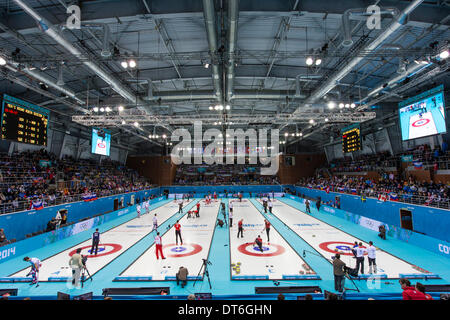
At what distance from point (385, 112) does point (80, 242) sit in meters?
32.6

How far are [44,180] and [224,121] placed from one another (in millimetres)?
18504

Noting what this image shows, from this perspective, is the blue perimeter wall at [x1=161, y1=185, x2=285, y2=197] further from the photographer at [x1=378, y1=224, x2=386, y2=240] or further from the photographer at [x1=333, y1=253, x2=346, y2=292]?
the photographer at [x1=333, y1=253, x2=346, y2=292]

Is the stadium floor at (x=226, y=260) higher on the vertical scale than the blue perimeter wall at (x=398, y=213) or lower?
lower

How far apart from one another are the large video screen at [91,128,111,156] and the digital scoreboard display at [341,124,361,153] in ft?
86.2

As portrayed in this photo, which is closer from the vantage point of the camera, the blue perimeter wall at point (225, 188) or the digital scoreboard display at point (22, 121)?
the digital scoreboard display at point (22, 121)

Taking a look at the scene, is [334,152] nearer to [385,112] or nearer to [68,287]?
[385,112]

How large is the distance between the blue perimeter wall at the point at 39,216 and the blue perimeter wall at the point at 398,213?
2519 cm

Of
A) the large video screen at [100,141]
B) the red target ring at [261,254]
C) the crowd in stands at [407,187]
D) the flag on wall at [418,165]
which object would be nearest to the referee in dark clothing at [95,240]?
the red target ring at [261,254]

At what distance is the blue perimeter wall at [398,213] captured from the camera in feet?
44.3

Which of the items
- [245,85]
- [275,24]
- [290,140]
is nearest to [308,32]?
[275,24]

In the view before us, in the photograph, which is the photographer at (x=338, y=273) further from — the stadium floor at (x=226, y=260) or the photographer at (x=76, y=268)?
the photographer at (x=76, y=268)

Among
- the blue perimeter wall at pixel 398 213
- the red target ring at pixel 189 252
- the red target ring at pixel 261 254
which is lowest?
the red target ring at pixel 189 252

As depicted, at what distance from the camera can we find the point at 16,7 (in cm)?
1105
